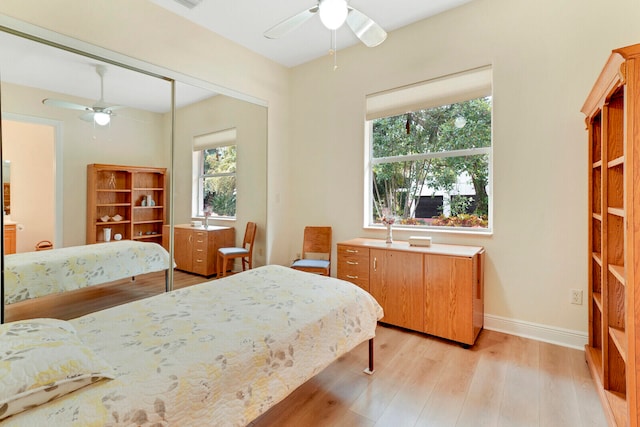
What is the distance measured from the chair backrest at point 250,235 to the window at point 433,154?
1.46 meters

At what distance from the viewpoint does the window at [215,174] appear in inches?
131

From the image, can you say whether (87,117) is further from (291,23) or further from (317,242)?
(317,242)

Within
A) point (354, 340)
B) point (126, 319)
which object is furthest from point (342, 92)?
point (126, 319)

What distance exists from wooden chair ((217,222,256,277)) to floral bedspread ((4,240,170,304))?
0.66 meters

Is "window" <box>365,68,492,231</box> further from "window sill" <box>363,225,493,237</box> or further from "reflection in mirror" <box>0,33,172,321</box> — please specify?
"reflection in mirror" <box>0,33,172,321</box>

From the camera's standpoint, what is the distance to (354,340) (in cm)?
180

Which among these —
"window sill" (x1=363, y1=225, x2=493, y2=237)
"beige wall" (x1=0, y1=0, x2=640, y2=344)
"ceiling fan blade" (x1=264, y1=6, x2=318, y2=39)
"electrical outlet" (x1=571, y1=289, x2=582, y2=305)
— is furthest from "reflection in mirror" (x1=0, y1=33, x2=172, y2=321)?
"electrical outlet" (x1=571, y1=289, x2=582, y2=305)

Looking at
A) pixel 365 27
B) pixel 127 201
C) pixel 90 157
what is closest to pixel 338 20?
pixel 365 27

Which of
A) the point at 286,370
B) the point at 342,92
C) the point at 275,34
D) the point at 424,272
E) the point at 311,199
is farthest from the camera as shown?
the point at 311,199

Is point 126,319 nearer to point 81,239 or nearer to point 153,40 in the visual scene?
point 81,239

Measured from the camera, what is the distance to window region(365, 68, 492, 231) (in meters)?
2.91

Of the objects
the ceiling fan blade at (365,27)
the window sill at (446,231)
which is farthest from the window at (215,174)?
the ceiling fan blade at (365,27)

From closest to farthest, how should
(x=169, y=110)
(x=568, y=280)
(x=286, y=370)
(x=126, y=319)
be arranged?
(x=286, y=370)
(x=126, y=319)
(x=568, y=280)
(x=169, y=110)

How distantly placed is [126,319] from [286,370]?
0.84 meters
